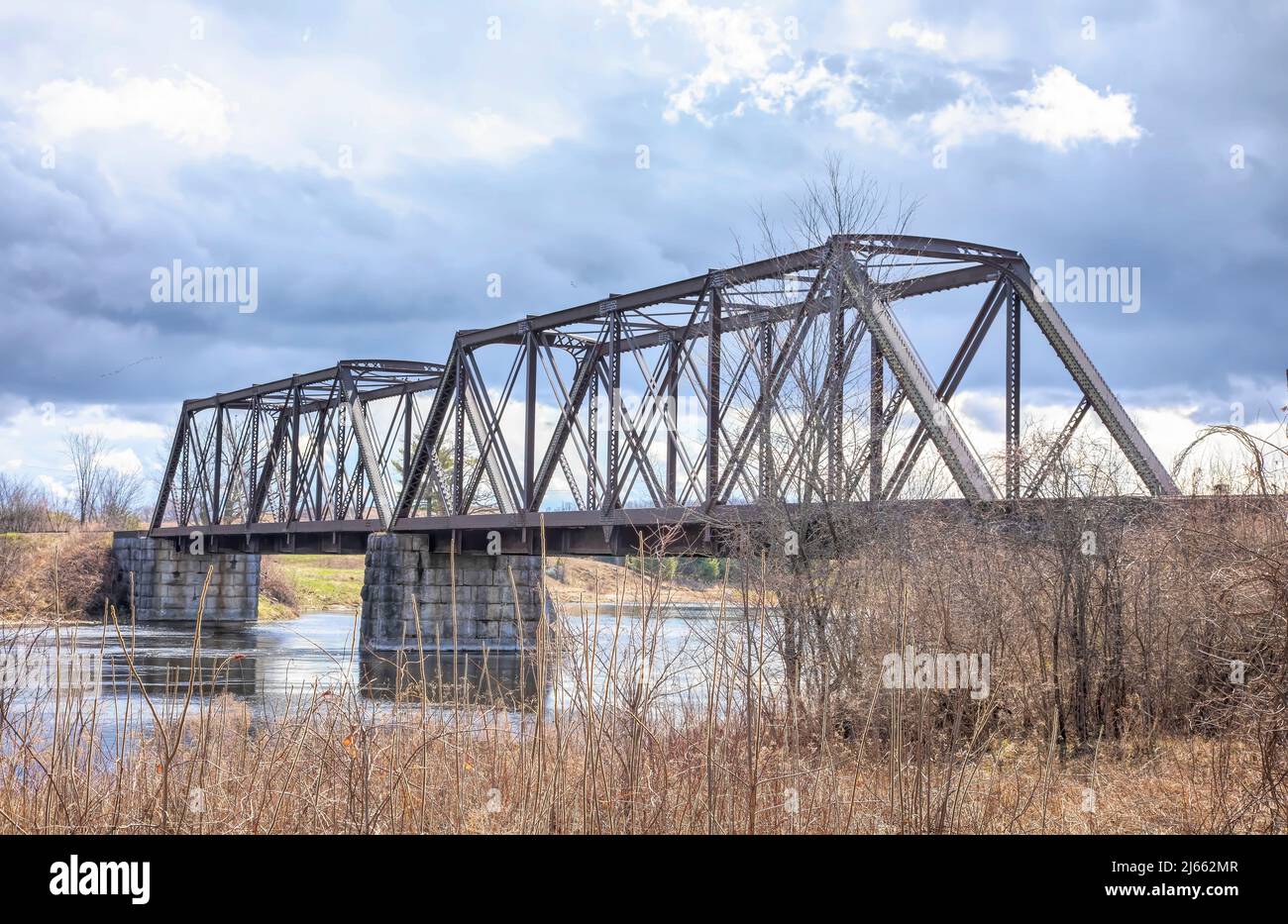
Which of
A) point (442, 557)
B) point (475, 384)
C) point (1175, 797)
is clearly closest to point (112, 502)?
point (442, 557)

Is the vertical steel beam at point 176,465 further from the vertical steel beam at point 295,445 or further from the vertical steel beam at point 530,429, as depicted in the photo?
the vertical steel beam at point 530,429

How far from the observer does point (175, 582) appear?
238ft

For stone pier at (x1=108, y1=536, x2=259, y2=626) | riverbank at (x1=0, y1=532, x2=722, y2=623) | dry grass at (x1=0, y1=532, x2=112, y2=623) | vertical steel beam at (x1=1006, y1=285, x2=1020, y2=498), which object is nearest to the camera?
vertical steel beam at (x1=1006, y1=285, x2=1020, y2=498)

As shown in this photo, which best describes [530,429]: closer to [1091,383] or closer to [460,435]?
[460,435]

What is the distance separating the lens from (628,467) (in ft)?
104

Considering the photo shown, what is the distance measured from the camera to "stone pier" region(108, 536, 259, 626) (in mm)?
71188

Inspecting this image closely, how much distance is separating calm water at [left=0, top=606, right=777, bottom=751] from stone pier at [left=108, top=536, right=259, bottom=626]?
323cm

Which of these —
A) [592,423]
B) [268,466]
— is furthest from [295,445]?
[592,423]

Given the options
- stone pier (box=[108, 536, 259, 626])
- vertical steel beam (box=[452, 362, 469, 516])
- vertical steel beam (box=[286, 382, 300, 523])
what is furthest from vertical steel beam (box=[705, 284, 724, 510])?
stone pier (box=[108, 536, 259, 626])

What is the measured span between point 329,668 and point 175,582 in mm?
46884

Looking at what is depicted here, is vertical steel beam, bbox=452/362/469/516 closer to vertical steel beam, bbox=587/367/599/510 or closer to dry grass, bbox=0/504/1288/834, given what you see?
vertical steel beam, bbox=587/367/599/510

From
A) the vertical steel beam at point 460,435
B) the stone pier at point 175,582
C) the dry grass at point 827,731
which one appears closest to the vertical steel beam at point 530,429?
the vertical steel beam at point 460,435
